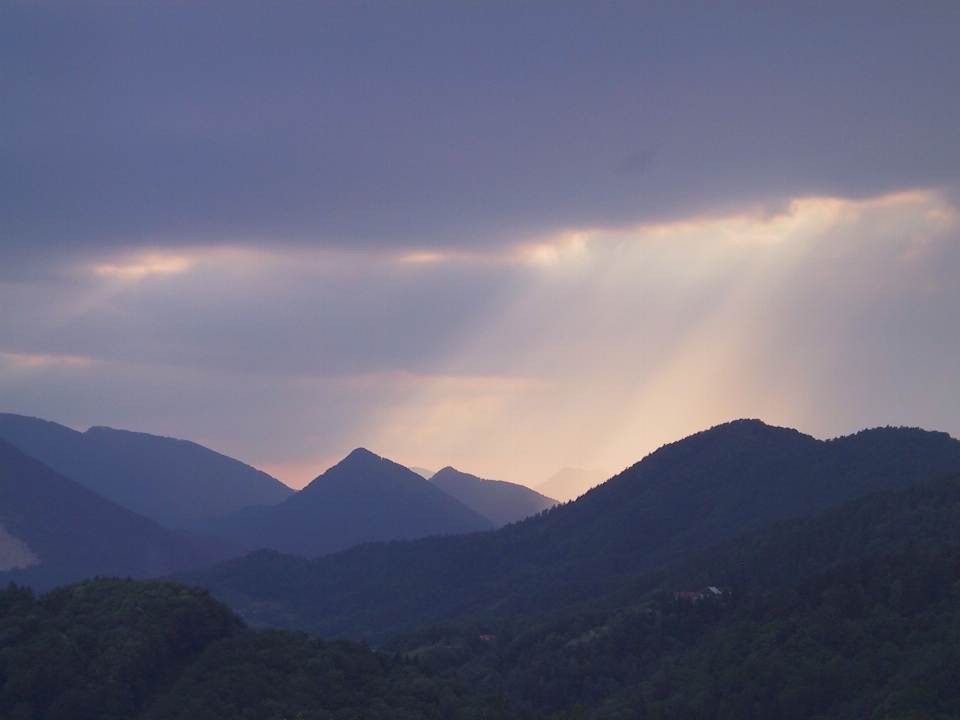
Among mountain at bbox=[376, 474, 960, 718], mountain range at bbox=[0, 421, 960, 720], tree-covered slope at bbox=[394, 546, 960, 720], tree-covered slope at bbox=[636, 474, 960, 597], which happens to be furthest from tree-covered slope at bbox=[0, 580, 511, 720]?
tree-covered slope at bbox=[636, 474, 960, 597]

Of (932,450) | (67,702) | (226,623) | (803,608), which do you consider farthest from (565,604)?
(67,702)

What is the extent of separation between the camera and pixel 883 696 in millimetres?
75625

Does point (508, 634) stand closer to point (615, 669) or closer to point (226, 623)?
point (615, 669)

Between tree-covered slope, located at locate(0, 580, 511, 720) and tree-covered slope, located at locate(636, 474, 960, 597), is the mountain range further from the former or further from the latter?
tree-covered slope, located at locate(636, 474, 960, 597)

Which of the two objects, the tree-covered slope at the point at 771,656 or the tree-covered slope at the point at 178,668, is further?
the tree-covered slope at the point at 771,656

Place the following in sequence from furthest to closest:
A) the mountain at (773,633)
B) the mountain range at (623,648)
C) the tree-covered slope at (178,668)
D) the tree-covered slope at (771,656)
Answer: the mountain at (773,633) < the tree-covered slope at (771,656) < the mountain range at (623,648) < the tree-covered slope at (178,668)

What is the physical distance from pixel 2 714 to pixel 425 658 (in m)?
60.4

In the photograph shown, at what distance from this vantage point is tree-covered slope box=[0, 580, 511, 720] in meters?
68.2

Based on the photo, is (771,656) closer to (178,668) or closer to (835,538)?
(835,538)

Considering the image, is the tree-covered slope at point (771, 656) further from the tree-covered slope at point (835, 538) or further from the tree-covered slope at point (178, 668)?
the tree-covered slope at point (835, 538)

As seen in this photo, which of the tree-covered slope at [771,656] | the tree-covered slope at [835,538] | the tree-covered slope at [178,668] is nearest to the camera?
the tree-covered slope at [178,668]

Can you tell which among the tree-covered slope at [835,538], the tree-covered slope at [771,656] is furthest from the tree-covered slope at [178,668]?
the tree-covered slope at [835,538]

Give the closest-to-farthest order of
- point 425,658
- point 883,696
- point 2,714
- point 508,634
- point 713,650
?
1. point 2,714
2. point 883,696
3. point 713,650
4. point 425,658
5. point 508,634

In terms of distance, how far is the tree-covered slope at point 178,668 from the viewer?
68.2m
